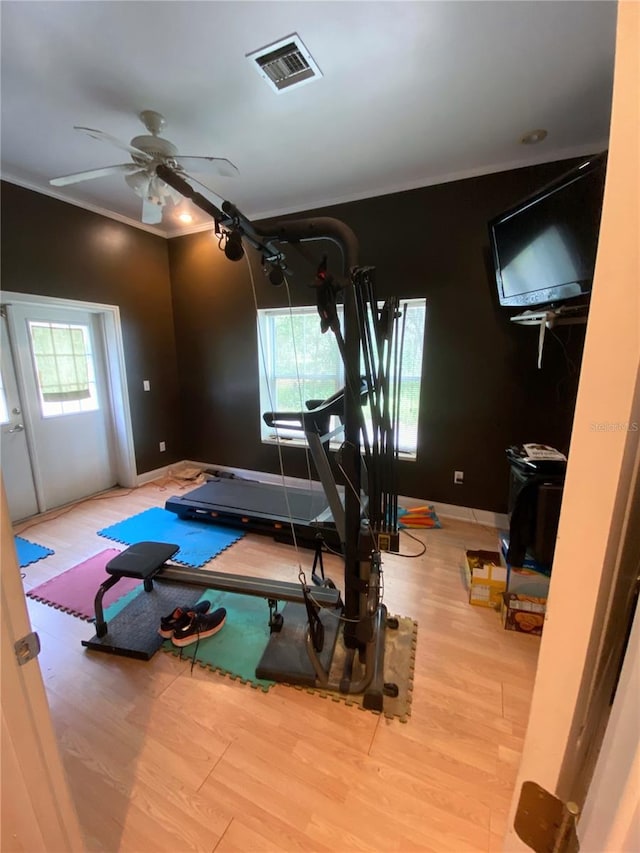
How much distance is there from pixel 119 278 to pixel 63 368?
1.16 metres

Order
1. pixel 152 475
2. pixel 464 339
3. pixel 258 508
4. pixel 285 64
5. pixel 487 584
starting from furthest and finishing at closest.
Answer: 1. pixel 152 475
2. pixel 258 508
3. pixel 464 339
4. pixel 487 584
5. pixel 285 64

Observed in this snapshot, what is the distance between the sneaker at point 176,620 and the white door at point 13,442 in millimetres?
2329

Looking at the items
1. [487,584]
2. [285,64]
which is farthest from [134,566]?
[285,64]

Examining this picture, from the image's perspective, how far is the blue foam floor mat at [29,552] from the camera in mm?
2617

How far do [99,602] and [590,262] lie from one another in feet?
10.4

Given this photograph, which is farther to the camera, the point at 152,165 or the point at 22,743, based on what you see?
the point at 152,165

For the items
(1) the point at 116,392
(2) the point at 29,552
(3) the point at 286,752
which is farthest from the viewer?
(1) the point at 116,392

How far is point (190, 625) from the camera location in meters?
1.85

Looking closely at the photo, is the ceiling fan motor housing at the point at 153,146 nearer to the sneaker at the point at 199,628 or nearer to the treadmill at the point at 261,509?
the treadmill at the point at 261,509

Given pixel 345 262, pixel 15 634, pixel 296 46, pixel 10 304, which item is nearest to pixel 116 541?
pixel 10 304

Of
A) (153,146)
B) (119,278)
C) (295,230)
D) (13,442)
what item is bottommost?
(13,442)

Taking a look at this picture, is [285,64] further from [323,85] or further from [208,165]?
[208,165]

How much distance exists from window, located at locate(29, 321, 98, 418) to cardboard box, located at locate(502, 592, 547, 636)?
4274 mm

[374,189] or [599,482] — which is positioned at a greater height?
[374,189]
